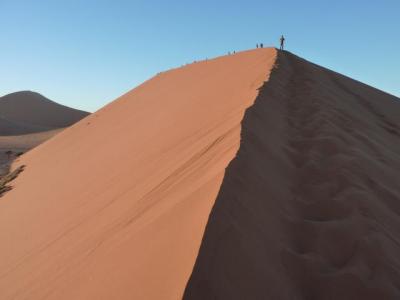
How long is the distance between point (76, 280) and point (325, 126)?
342 centimetres

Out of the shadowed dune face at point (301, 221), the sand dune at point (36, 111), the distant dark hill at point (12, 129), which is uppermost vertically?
the shadowed dune face at point (301, 221)

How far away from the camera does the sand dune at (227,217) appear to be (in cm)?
222

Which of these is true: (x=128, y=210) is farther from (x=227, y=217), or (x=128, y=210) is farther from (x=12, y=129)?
(x=12, y=129)

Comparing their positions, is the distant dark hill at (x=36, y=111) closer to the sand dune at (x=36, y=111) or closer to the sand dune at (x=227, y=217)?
the sand dune at (x=36, y=111)

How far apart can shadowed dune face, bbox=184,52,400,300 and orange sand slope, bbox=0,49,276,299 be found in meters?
0.13

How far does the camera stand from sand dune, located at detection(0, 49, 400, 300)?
7.29 feet

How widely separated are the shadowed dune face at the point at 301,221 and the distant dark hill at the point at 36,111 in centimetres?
4732

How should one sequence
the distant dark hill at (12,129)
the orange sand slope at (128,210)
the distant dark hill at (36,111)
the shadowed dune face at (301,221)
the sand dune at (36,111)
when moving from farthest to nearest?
the distant dark hill at (36,111), the sand dune at (36,111), the distant dark hill at (12,129), the orange sand slope at (128,210), the shadowed dune face at (301,221)

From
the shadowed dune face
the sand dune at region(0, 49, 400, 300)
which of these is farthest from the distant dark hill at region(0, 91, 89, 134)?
the shadowed dune face

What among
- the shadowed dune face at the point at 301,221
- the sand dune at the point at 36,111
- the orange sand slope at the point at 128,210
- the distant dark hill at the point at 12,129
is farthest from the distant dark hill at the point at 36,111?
the shadowed dune face at the point at 301,221

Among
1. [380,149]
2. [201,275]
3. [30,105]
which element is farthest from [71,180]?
[30,105]

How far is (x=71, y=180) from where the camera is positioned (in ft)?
20.4

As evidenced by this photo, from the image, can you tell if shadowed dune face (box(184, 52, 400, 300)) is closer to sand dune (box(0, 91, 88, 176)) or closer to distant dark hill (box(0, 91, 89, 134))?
sand dune (box(0, 91, 88, 176))

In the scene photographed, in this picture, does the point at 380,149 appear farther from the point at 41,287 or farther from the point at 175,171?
the point at 41,287
